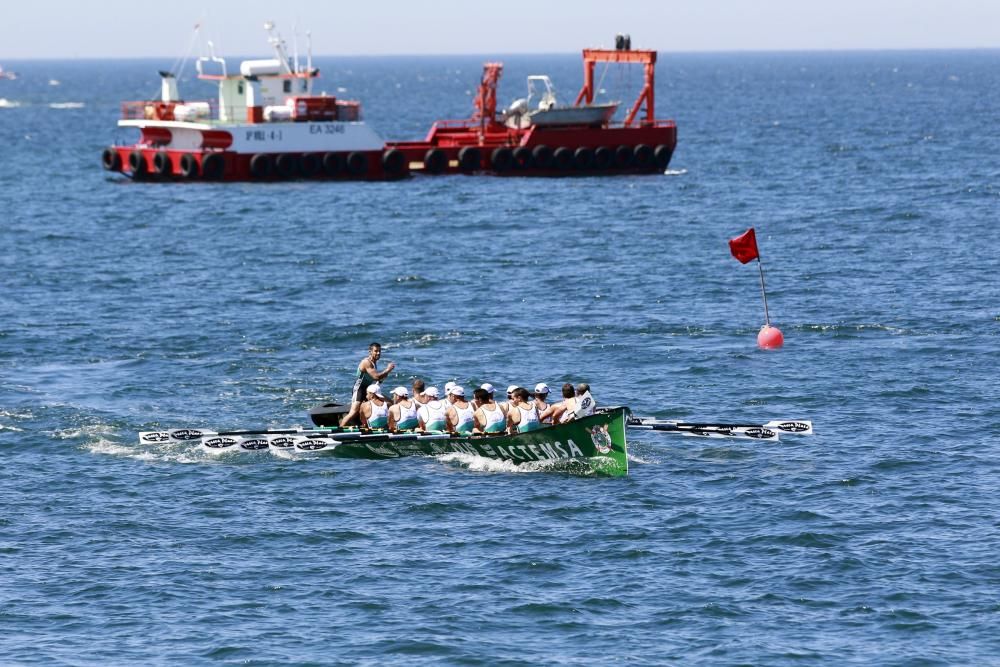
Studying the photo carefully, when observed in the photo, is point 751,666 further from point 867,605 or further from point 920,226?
point 920,226

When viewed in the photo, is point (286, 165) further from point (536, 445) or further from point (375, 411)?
point (536, 445)

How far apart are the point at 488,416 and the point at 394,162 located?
54.2m

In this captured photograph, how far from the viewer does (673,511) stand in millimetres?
29547

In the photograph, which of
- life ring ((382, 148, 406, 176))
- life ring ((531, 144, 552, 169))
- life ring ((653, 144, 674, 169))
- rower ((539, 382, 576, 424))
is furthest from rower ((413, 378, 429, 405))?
life ring ((653, 144, 674, 169))

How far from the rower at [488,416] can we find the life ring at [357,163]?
171 ft


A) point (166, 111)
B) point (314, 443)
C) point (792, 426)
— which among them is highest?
point (166, 111)

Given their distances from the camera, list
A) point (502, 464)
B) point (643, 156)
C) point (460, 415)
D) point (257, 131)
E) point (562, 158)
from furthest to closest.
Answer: point (643, 156) → point (562, 158) → point (257, 131) → point (460, 415) → point (502, 464)

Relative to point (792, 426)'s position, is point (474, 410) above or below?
above

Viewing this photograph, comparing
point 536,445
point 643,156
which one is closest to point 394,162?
point 643,156

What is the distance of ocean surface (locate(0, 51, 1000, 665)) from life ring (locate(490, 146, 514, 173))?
28.1ft

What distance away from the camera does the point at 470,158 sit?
87250 mm

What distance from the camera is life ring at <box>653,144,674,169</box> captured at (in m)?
88.2

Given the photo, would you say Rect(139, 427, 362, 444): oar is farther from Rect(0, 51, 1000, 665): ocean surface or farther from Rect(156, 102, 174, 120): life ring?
Rect(156, 102, 174, 120): life ring

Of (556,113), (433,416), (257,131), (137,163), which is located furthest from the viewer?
(556,113)
